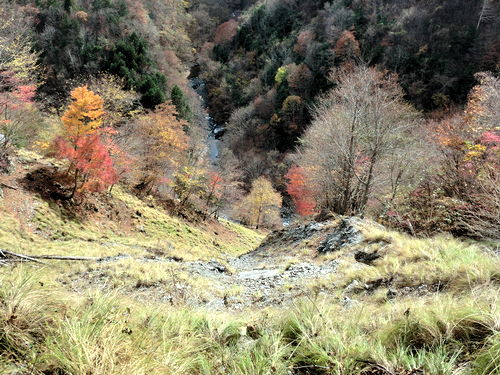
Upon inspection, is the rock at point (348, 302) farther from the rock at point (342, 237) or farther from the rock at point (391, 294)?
the rock at point (342, 237)

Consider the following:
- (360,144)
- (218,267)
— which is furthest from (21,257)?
(360,144)

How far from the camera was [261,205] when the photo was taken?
102 ft

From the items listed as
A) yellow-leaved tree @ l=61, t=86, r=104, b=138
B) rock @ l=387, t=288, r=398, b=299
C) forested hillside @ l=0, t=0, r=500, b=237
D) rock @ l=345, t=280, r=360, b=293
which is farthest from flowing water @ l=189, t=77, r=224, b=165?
rock @ l=387, t=288, r=398, b=299

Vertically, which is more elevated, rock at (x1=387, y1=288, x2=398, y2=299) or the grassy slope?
the grassy slope

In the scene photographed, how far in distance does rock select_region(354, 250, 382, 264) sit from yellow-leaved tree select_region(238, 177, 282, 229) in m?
22.9

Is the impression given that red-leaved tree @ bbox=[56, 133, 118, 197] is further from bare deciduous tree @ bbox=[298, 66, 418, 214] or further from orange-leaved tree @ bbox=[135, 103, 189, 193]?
bare deciduous tree @ bbox=[298, 66, 418, 214]

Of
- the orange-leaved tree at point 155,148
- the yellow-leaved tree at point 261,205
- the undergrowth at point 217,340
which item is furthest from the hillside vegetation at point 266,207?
the yellow-leaved tree at point 261,205

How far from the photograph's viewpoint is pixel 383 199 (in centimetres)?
1434

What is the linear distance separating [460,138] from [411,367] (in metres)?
13.8

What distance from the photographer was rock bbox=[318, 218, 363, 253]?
9.03 m

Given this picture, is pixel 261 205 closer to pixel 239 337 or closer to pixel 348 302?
pixel 348 302

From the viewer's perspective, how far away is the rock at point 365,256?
6664mm

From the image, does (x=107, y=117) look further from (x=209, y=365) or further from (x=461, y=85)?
(x=461, y=85)

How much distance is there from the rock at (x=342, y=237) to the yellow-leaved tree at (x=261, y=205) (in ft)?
65.7
